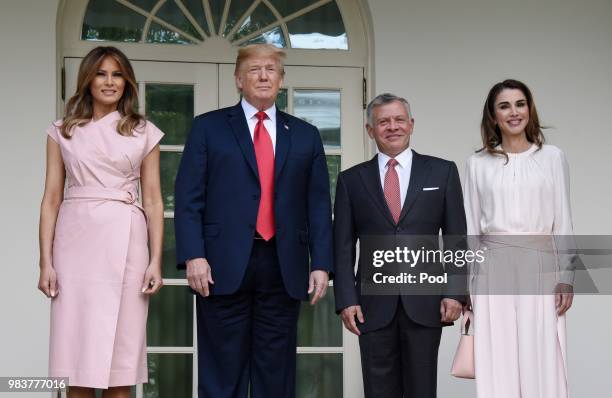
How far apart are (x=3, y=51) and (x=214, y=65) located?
1.17 metres

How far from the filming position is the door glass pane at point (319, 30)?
582 centimetres

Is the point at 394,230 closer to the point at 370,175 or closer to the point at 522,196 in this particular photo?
the point at 370,175

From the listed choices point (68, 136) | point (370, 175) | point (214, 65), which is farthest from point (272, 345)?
point (214, 65)

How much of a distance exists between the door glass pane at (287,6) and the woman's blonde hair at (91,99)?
2.04m

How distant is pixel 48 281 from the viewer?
374cm

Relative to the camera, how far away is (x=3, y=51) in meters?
5.46

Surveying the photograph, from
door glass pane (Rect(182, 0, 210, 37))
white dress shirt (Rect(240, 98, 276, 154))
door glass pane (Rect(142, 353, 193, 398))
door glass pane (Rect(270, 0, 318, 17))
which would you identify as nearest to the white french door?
door glass pane (Rect(142, 353, 193, 398))

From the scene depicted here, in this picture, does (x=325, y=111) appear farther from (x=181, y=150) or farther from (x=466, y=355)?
(x=466, y=355)

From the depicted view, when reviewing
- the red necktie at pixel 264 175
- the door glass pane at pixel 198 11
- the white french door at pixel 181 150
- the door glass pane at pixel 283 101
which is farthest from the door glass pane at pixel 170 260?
the red necktie at pixel 264 175

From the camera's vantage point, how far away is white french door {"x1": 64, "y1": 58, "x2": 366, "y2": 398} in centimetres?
563

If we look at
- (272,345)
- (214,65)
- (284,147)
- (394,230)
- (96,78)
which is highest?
(214,65)

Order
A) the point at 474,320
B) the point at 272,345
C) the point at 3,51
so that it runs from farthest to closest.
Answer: the point at 3,51 < the point at 474,320 < the point at 272,345

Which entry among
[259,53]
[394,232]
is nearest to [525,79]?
[394,232]

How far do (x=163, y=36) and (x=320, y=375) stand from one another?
2.17 m
